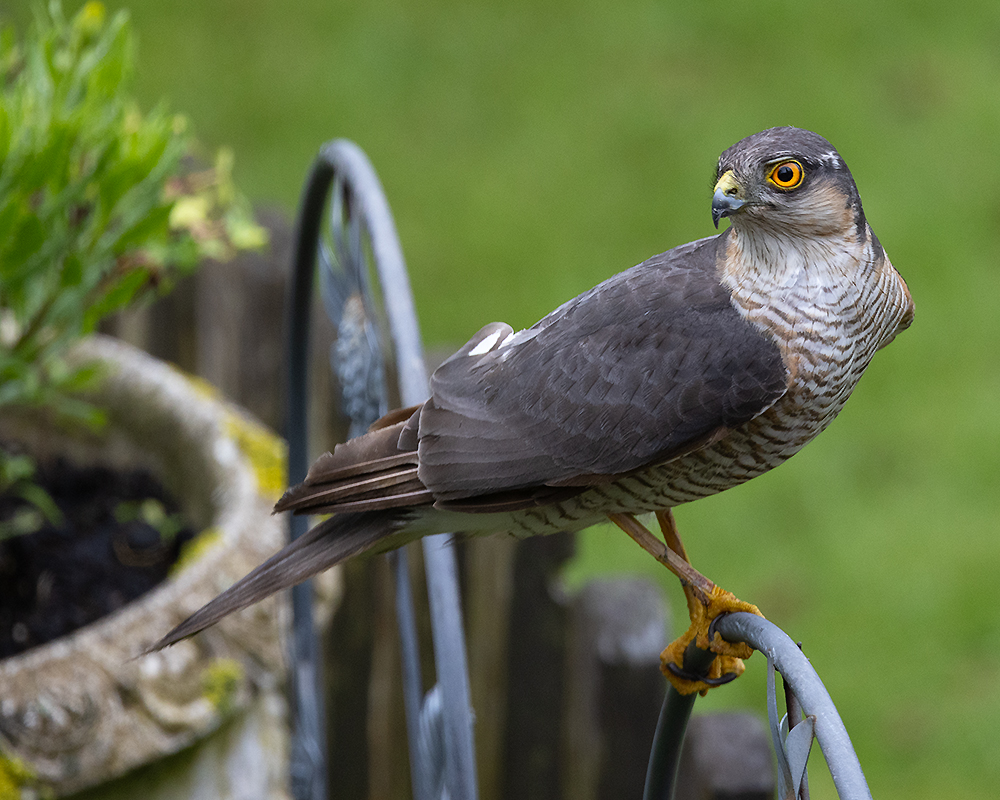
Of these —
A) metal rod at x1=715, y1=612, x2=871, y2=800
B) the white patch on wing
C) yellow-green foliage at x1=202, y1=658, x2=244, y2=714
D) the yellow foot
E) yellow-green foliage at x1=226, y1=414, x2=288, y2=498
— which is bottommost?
metal rod at x1=715, y1=612, x2=871, y2=800

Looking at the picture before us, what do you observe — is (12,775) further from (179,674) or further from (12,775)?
(179,674)

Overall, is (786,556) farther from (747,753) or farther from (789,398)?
(789,398)

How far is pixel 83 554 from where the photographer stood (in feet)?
8.48

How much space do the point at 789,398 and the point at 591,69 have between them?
4331 millimetres

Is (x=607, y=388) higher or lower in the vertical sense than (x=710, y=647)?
higher

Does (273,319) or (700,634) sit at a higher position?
(273,319)

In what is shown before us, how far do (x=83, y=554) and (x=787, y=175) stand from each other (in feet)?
5.69

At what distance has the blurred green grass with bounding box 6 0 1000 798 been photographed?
3826 mm

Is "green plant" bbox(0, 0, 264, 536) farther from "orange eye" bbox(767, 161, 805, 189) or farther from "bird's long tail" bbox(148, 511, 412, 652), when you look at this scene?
"orange eye" bbox(767, 161, 805, 189)

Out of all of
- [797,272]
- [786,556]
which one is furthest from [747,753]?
[786,556]

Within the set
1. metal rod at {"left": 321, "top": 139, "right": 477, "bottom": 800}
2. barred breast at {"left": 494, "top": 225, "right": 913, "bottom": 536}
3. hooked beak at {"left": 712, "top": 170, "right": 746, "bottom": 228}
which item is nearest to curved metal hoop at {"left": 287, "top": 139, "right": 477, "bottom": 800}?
metal rod at {"left": 321, "top": 139, "right": 477, "bottom": 800}

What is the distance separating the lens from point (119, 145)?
2.15m

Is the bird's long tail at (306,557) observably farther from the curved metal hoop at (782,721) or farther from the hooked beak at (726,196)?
the hooked beak at (726,196)

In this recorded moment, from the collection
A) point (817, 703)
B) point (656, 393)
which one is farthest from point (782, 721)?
point (656, 393)
